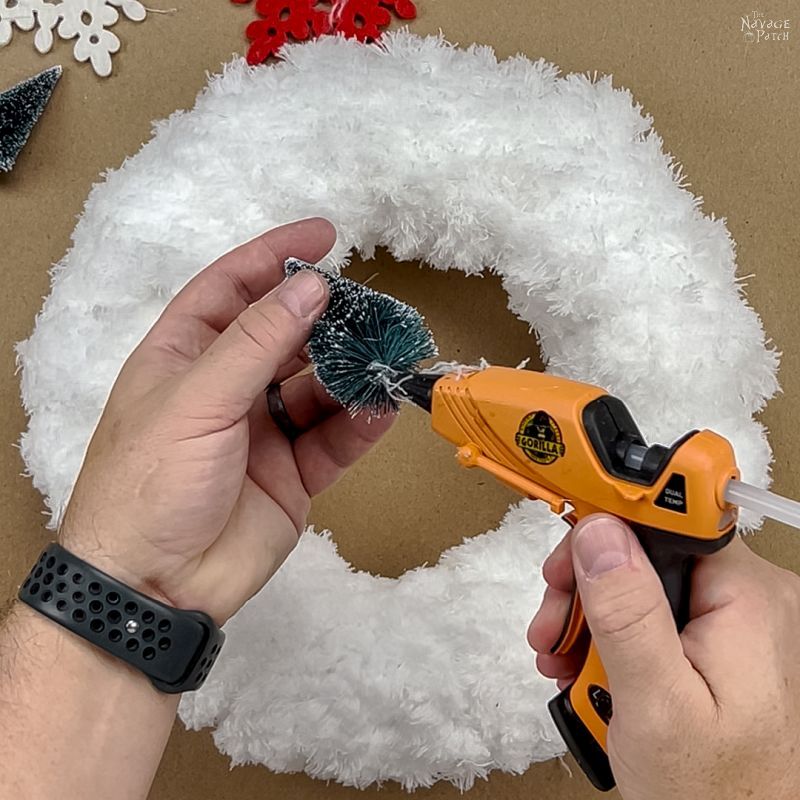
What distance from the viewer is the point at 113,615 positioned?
0.58 m

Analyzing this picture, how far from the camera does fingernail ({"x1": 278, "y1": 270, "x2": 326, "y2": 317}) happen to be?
1.87 ft

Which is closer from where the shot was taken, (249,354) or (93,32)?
(249,354)

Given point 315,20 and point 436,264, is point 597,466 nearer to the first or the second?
point 436,264

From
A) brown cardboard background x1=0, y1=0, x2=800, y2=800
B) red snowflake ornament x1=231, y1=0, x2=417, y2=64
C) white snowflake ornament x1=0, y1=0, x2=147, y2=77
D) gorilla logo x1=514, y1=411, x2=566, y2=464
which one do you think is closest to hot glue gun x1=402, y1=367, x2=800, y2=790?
gorilla logo x1=514, y1=411, x2=566, y2=464

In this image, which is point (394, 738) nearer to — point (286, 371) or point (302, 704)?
point (302, 704)

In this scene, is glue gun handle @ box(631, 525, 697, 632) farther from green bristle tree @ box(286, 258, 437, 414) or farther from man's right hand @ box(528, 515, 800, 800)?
green bristle tree @ box(286, 258, 437, 414)

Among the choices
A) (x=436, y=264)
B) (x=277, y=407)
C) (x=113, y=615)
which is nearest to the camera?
(x=113, y=615)

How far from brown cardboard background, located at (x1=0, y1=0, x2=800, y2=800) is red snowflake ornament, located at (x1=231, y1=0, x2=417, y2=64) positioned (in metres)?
0.03

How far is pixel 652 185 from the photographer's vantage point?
86 centimetres

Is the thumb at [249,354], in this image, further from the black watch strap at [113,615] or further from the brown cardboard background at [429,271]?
the brown cardboard background at [429,271]

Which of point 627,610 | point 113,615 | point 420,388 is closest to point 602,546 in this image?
point 627,610

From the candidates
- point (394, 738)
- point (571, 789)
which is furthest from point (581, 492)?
point (571, 789)

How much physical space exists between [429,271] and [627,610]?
0.54 meters

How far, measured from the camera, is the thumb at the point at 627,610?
48cm
